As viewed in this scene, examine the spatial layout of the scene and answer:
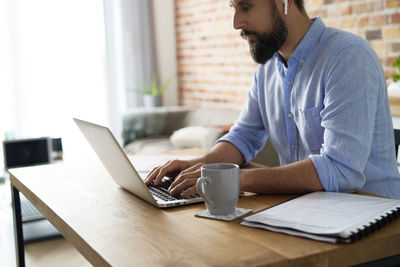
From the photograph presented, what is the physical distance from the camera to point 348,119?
118 cm

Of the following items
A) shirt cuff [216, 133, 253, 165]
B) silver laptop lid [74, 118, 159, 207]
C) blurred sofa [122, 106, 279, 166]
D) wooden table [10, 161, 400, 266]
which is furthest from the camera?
blurred sofa [122, 106, 279, 166]

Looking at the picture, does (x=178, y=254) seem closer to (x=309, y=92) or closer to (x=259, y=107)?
(x=309, y=92)

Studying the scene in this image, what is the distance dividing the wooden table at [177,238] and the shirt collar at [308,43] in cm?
53

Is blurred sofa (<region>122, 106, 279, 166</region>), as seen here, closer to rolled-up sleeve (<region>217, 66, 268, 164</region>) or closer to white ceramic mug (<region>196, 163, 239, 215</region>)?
rolled-up sleeve (<region>217, 66, 268, 164</region>)

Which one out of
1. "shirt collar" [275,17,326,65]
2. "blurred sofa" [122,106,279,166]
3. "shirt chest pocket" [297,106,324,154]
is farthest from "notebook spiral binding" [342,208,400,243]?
"blurred sofa" [122,106,279,166]

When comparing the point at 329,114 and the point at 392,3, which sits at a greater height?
the point at 392,3

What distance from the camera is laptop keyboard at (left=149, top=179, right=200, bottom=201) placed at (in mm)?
1101

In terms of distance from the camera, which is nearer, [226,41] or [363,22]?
[363,22]

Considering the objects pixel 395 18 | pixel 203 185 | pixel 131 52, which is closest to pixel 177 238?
pixel 203 185

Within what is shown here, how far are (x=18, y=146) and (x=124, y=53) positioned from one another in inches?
72.3

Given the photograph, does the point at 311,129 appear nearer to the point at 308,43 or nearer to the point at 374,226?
the point at 308,43

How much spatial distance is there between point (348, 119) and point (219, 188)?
0.43m

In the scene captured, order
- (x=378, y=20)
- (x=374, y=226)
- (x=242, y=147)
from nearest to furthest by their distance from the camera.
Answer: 1. (x=374, y=226)
2. (x=242, y=147)
3. (x=378, y=20)

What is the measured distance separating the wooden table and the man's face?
56 cm
